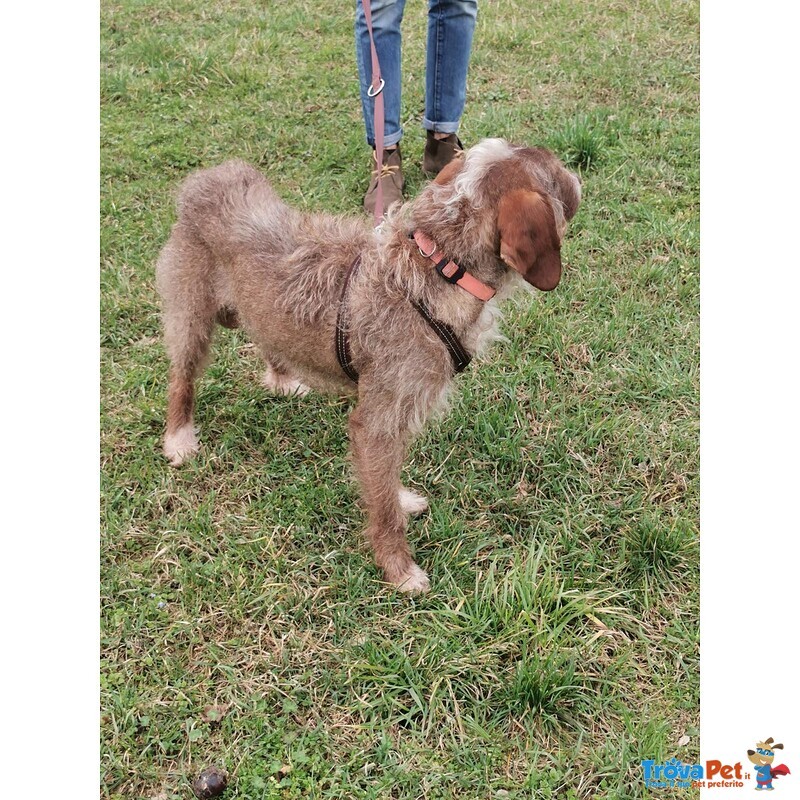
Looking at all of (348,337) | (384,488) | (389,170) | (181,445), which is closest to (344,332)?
(348,337)

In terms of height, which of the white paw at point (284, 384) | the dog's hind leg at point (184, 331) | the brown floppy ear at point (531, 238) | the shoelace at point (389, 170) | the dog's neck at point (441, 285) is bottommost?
the white paw at point (284, 384)

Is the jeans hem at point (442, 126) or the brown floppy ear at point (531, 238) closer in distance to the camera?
the brown floppy ear at point (531, 238)

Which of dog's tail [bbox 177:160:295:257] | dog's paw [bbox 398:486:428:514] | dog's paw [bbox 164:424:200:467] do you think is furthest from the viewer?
dog's paw [bbox 164:424:200:467]

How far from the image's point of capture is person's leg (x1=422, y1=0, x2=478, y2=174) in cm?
504

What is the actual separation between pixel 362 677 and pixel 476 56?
20.5ft

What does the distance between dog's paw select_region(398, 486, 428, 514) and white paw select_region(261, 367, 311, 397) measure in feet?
3.23

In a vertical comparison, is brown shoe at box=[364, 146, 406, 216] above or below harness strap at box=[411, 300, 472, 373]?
below

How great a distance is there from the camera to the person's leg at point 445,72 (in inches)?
198

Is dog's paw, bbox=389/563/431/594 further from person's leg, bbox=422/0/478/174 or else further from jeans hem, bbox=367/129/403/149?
person's leg, bbox=422/0/478/174

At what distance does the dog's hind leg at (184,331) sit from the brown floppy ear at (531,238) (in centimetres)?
164

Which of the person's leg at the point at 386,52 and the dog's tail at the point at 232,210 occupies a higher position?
the person's leg at the point at 386,52
